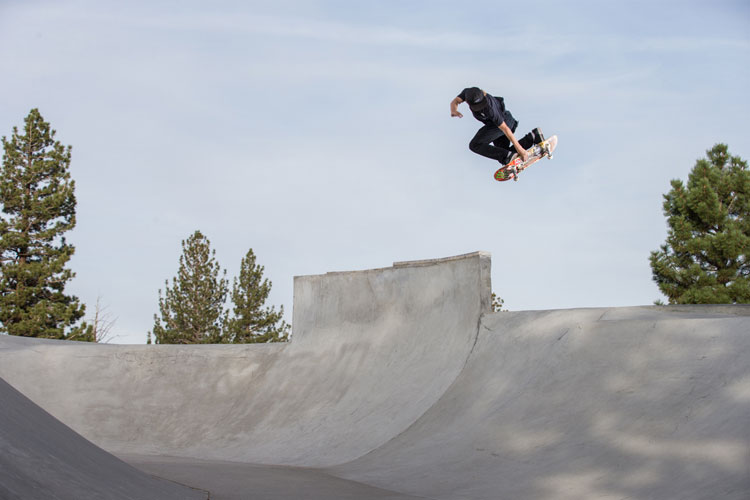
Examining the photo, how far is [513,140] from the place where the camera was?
9.33 m

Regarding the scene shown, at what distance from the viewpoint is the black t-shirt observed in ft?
28.1

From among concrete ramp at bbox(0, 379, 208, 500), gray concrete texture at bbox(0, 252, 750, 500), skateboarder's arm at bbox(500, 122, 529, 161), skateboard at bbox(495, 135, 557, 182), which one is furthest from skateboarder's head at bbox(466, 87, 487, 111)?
concrete ramp at bbox(0, 379, 208, 500)

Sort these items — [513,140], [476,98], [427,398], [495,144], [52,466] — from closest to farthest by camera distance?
1. [52,466]
2. [476,98]
3. [427,398]
4. [513,140]
5. [495,144]

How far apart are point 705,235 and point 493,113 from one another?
67.0 feet

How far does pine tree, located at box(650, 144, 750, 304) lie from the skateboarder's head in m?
18.7

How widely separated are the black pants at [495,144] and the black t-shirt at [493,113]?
0.17 meters

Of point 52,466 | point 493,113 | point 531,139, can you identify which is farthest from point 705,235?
point 52,466

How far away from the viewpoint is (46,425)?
163 inches

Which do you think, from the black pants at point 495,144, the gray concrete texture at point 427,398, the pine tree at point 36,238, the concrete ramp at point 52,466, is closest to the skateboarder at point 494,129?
the black pants at point 495,144

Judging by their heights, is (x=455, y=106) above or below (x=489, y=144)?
above

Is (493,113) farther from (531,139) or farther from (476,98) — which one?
(531,139)

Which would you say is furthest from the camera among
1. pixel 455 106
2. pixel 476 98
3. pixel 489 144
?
pixel 489 144

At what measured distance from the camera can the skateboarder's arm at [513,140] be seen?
29.6ft

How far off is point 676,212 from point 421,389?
840 inches
